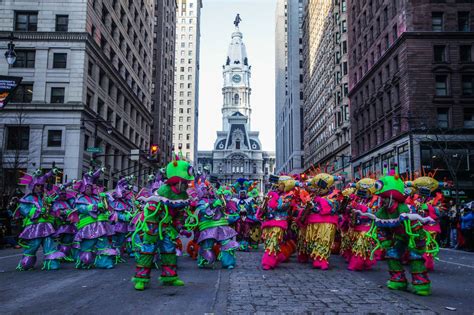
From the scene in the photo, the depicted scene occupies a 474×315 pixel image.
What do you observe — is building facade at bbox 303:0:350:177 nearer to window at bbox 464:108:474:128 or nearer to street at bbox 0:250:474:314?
window at bbox 464:108:474:128

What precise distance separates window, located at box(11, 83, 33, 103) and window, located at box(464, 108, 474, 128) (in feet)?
105

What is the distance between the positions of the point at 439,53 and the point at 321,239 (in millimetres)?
28180

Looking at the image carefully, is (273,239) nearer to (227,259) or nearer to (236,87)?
(227,259)

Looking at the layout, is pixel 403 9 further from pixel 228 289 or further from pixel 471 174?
pixel 228 289

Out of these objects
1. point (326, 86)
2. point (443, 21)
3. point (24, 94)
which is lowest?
point (24, 94)

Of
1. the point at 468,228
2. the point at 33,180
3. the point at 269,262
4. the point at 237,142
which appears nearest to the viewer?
the point at 269,262

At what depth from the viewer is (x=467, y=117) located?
108 ft

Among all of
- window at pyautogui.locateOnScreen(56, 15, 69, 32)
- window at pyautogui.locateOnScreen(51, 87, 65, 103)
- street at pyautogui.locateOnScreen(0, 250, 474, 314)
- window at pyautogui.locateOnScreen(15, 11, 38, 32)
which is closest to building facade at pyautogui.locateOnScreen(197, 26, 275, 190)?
window at pyautogui.locateOnScreen(56, 15, 69, 32)

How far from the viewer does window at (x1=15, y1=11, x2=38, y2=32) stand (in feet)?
105

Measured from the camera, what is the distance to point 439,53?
110 feet

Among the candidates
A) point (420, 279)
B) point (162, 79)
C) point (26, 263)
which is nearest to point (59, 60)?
point (26, 263)

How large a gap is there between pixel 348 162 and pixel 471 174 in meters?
16.8

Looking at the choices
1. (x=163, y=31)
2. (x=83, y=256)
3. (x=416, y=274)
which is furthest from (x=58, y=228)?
(x=163, y=31)

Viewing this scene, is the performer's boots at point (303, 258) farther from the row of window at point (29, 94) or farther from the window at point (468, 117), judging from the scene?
the window at point (468, 117)
